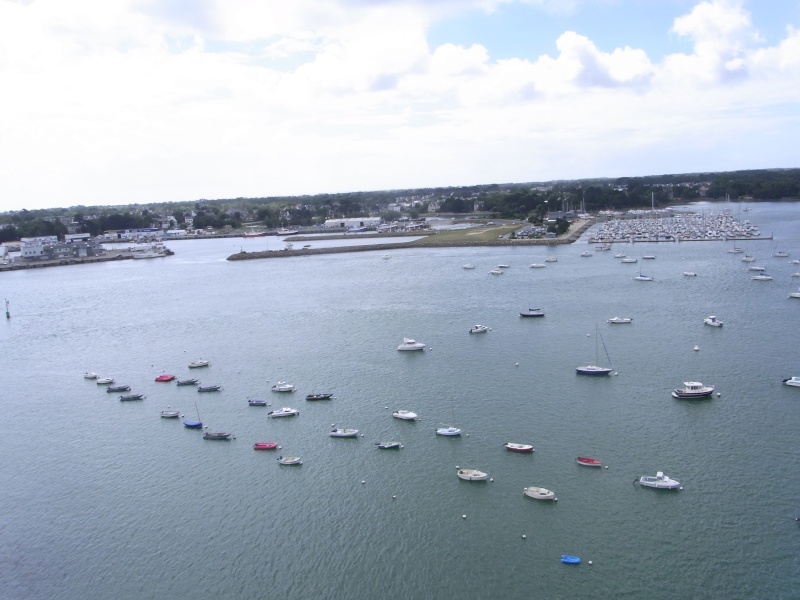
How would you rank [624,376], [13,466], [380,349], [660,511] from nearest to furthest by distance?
[660,511] → [13,466] → [624,376] → [380,349]

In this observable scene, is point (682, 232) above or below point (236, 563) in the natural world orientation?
above

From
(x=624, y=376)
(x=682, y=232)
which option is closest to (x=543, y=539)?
(x=624, y=376)

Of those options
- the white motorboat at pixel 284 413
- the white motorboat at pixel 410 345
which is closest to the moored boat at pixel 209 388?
the white motorboat at pixel 284 413

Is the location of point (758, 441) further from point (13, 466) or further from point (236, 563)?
point (13, 466)

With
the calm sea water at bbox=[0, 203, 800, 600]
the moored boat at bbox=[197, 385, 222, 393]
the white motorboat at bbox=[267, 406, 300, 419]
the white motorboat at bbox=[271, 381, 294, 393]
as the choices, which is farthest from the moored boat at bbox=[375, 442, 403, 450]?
the moored boat at bbox=[197, 385, 222, 393]

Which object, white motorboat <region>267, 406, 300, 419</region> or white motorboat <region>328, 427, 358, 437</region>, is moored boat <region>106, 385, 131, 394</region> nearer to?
white motorboat <region>267, 406, 300, 419</region>

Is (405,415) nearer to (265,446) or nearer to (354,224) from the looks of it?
(265,446)

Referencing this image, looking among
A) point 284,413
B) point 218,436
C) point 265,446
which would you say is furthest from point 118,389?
point 265,446
